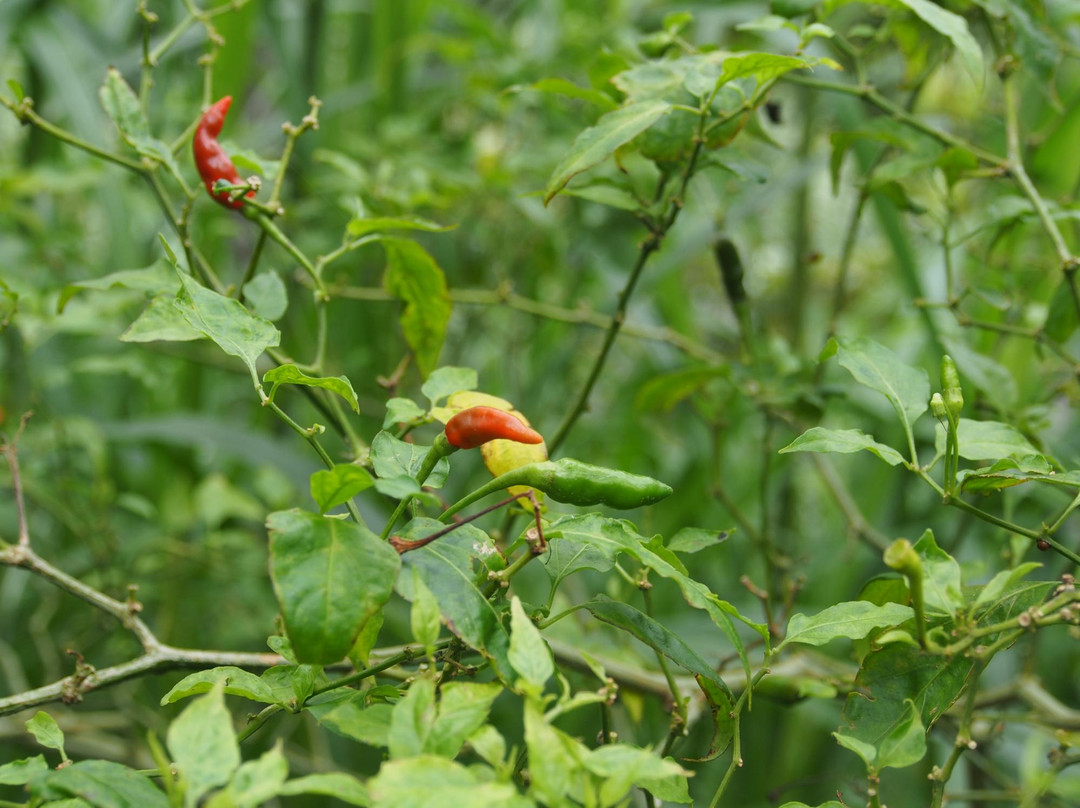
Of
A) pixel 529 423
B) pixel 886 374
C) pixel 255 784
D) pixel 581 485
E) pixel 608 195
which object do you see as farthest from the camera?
pixel 529 423

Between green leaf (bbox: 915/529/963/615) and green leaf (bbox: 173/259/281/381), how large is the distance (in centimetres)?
29

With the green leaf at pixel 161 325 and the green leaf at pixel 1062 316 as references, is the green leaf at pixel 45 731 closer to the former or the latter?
the green leaf at pixel 161 325

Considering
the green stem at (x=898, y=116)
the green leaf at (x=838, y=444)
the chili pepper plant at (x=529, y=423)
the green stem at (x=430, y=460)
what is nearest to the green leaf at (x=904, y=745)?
the chili pepper plant at (x=529, y=423)

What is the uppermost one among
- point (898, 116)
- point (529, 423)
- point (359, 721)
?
point (898, 116)

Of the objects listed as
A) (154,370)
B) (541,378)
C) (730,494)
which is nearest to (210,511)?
(154,370)

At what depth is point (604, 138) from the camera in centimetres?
48

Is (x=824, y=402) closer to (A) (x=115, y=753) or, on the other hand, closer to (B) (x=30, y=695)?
(B) (x=30, y=695)

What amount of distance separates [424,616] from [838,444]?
0.20 meters

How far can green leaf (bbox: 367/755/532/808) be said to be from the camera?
0.27 m

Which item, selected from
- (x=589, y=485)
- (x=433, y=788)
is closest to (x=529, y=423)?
(x=589, y=485)

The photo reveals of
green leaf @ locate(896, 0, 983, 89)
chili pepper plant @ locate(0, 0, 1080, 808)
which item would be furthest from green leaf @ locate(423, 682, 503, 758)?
green leaf @ locate(896, 0, 983, 89)

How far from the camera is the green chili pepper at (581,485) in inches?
15.0

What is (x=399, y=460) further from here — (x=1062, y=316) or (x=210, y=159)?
(x=1062, y=316)

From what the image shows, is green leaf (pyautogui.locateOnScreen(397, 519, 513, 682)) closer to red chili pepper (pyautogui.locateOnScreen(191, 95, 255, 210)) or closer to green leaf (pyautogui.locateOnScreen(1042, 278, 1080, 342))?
red chili pepper (pyautogui.locateOnScreen(191, 95, 255, 210))
